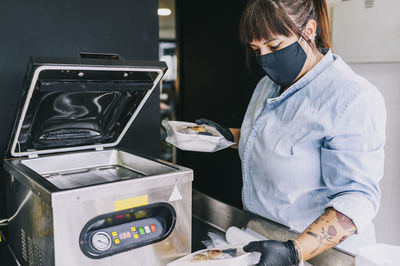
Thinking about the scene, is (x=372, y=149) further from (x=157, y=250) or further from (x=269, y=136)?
(x=157, y=250)

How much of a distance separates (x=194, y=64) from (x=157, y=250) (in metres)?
3.14

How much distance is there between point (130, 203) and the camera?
1.12 meters

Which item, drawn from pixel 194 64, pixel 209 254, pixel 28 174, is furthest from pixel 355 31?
pixel 28 174

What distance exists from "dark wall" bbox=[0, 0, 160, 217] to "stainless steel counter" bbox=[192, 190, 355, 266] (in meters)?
0.53

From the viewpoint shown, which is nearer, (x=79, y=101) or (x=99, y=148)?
(x=79, y=101)

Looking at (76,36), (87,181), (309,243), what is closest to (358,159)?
(309,243)

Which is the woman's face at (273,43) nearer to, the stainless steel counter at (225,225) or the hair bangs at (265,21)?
the hair bangs at (265,21)

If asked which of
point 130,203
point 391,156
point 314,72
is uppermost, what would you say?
point 314,72

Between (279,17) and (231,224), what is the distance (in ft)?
2.68

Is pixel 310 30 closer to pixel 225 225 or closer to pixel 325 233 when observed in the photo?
pixel 325 233

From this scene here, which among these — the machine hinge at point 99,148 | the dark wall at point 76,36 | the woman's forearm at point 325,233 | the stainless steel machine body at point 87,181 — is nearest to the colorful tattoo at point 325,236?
the woman's forearm at point 325,233

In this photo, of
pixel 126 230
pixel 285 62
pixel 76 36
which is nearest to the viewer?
pixel 126 230

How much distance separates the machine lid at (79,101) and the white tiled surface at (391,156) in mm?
2025

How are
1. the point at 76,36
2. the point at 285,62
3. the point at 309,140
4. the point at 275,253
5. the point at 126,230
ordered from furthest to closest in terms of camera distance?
the point at 76,36
the point at 285,62
the point at 309,140
the point at 126,230
the point at 275,253
